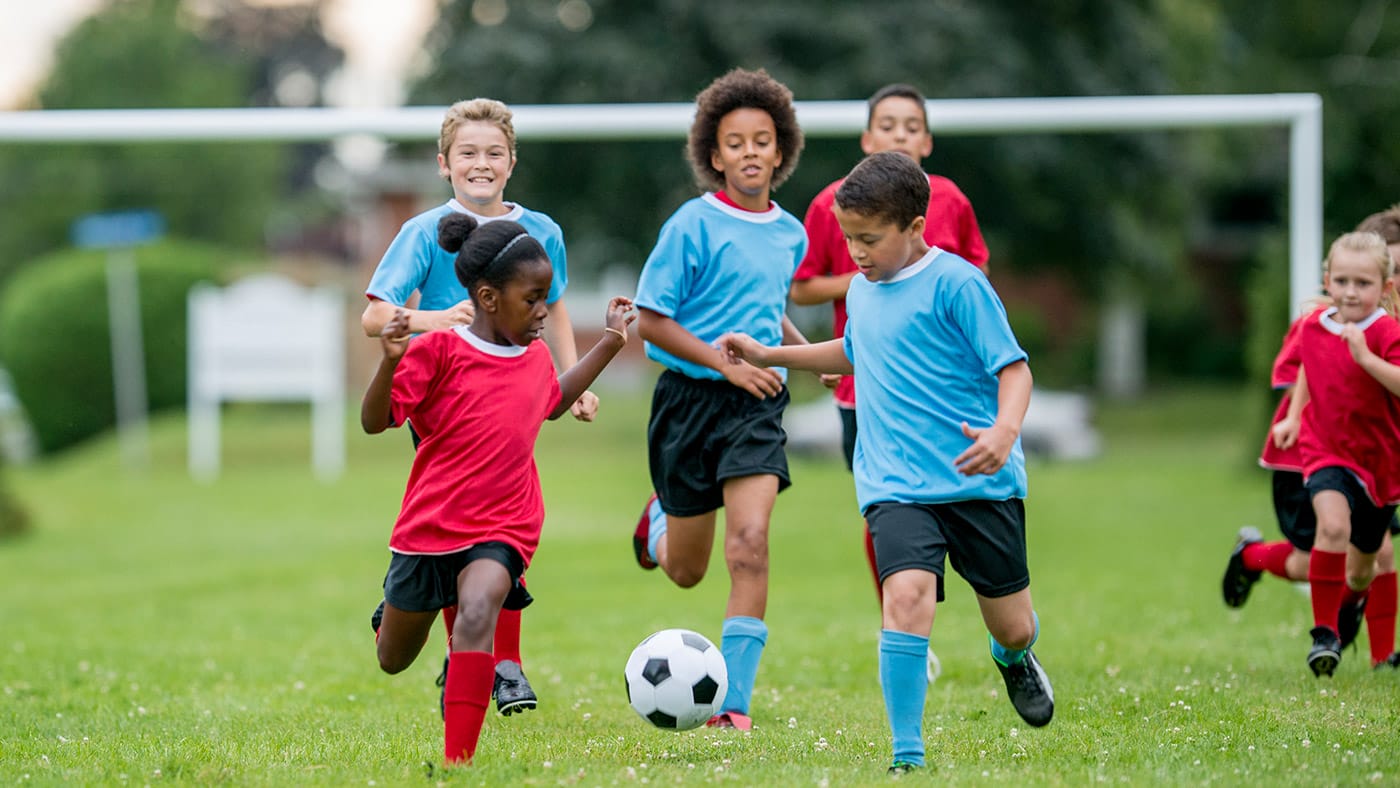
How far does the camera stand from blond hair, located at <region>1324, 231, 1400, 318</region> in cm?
646

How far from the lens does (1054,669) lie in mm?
7703

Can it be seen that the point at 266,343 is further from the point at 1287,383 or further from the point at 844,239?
the point at 1287,383

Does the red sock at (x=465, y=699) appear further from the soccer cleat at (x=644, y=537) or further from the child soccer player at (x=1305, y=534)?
the child soccer player at (x=1305, y=534)

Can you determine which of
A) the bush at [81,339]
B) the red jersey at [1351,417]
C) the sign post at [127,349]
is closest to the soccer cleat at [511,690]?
the red jersey at [1351,417]

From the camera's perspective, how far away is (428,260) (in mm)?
5898

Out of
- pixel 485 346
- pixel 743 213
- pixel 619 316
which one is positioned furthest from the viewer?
pixel 743 213

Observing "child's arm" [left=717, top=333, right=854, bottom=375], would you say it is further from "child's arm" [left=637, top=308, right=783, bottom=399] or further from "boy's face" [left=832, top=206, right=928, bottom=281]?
"boy's face" [left=832, top=206, right=928, bottom=281]

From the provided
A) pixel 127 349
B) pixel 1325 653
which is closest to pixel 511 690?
pixel 1325 653

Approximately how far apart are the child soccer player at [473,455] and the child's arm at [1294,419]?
3.58 metres

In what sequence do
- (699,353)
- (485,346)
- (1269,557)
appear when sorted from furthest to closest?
(1269,557) < (699,353) < (485,346)

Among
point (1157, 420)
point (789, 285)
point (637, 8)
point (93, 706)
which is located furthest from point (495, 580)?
point (1157, 420)

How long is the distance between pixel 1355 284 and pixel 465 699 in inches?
155

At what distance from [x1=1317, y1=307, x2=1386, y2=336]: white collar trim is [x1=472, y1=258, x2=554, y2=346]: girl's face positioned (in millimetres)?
3462

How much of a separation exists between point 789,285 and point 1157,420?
26.1m
